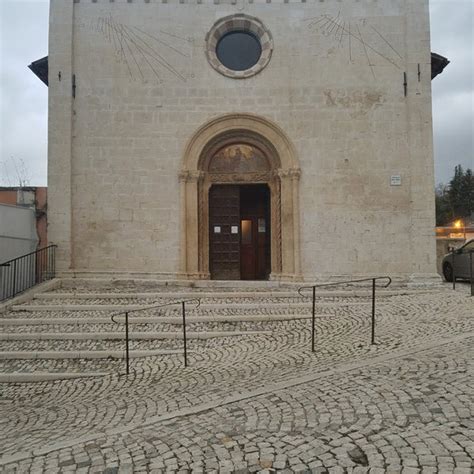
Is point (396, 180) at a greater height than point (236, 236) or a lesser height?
greater

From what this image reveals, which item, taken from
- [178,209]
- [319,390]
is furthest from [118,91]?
[319,390]

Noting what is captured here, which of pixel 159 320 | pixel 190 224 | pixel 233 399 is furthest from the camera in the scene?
pixel 190 224

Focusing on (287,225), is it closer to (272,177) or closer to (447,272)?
(272,177)

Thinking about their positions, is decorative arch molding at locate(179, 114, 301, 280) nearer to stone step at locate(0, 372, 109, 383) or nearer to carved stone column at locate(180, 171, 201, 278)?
carved stone column at locate(180, 171, 201, 278)

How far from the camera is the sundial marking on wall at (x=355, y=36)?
13609 millimetres

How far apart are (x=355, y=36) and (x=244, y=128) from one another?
14.4ft

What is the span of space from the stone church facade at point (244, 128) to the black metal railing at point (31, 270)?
0.31m

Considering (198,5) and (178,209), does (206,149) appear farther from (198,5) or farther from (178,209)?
(198,5)

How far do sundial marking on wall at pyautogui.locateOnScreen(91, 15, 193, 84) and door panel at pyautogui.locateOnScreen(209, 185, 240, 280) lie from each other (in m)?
3.74

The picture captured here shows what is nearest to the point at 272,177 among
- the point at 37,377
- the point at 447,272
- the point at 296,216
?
the point at 296,216

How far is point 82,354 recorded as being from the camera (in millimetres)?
7820

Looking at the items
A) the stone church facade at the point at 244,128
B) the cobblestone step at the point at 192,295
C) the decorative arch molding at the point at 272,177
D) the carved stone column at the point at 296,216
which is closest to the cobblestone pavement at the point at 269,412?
the cobblestone step at the point at 192,295

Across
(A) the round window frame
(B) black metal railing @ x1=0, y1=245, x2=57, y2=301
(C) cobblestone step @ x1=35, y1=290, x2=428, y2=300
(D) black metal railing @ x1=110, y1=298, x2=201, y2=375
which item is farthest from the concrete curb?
(A) the round window frame

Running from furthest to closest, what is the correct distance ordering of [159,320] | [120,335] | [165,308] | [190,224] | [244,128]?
1. [244,128]
2. [190,224]
3. [165,308]
4. [159,320]
5. [120,335]
